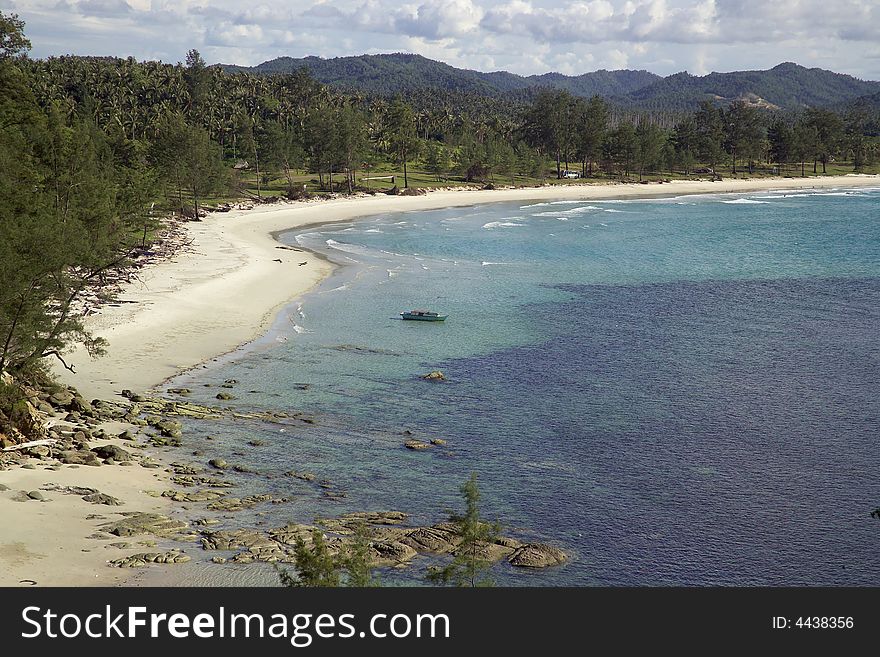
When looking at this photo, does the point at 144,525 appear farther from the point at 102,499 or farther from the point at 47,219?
the point at 47,219

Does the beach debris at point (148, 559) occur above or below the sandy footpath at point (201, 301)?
below

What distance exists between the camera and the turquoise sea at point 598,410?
27406mm

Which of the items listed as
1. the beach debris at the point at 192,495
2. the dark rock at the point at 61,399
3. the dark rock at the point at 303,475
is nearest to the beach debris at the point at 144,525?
the beach debris at the point at 192,495

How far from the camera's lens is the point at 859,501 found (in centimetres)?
2997

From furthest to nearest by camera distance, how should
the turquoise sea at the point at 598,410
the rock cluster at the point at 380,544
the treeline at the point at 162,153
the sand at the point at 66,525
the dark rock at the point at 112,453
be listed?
the treeline at the point at 162,153 < the dark rock at the point at 112,453 < the turquoise sea at the point at 598,410 < the rock cluster at the point at 380,544 < the sand at the point at 66,525

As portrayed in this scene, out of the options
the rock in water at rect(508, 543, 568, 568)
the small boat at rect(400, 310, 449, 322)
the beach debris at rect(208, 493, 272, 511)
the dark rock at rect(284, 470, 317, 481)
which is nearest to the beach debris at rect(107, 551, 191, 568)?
the beach debris at rect(208, 493, 272, 511)

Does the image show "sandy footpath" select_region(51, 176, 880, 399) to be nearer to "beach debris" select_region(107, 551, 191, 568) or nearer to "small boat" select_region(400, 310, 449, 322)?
"small boat" select_region(400, 310, 449, 322)

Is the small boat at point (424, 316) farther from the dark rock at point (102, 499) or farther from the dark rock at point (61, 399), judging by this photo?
the dark rock at point (102, 499)

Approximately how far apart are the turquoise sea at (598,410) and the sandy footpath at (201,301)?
7.30 ft

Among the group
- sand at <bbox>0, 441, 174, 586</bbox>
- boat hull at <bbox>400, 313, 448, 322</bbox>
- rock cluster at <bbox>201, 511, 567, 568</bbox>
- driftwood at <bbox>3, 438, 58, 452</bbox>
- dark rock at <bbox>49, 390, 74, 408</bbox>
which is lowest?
A: rock cluster at <bbox>201, 511, 567, 568</bbox>

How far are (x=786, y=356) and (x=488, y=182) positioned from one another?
400 ft

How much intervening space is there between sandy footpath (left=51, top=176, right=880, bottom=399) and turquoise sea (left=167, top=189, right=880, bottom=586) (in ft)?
7.30

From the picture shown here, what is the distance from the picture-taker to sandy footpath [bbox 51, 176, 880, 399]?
4372cm

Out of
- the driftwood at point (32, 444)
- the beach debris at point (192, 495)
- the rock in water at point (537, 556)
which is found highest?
the driftwood at point (32, 444)
